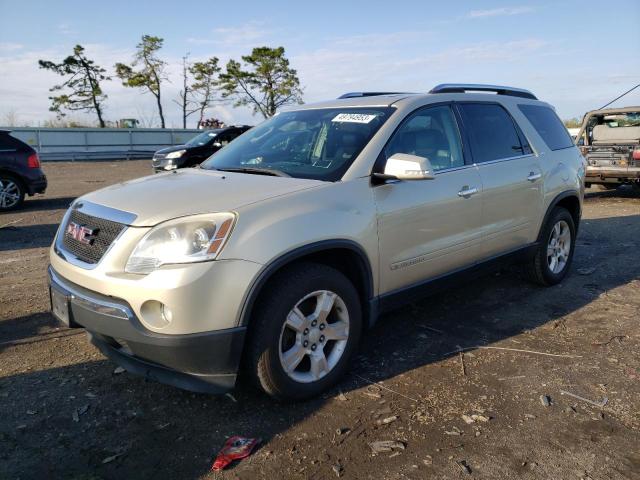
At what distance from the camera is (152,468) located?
262 cm

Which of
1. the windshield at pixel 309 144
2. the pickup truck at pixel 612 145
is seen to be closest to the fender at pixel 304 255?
the windshield at pixel 309 144

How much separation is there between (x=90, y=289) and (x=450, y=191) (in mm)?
2461

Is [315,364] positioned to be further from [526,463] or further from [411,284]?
[526,463]

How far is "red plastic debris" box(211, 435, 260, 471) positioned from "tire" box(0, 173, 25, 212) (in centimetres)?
918

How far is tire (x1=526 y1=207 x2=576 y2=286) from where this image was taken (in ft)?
17.0

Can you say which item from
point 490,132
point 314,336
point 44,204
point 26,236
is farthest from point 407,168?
point 44,204

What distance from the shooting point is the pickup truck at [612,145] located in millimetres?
11422

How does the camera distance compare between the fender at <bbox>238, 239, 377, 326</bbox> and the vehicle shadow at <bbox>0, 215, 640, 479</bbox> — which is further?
the fender at <bbox>238, 239, 377, 326</bbox>

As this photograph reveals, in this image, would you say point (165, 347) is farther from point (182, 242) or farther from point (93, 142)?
point (93, 142)

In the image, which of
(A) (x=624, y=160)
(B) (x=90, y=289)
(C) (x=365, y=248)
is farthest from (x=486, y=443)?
(A) (x=624, y=160)

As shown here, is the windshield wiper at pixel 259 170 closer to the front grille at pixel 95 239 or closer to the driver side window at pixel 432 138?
the driver side window at pixel 432 138

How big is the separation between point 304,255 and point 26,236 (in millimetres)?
6373

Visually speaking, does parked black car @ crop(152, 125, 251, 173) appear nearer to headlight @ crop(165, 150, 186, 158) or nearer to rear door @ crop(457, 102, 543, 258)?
headlight @ crop(165, 150, 186, 158)

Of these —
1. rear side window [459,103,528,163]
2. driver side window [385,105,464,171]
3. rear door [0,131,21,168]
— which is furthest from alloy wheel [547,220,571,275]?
rear door [0,131,21,168]
